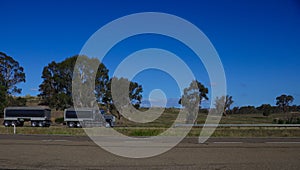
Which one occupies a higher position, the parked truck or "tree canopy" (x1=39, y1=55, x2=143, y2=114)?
"tree canopy" (x1=39, y1=55, x2=143, y2=114)

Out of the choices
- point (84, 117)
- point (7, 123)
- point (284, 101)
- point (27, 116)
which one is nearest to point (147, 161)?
point (84, 117)

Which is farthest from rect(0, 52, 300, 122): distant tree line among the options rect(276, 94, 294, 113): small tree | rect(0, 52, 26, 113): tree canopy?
rect(276, 94, 294, 113): small tree

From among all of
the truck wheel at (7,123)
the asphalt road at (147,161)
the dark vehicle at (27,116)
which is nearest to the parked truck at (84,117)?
the dark vehicle at (27,116)

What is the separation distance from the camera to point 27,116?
52250 mm

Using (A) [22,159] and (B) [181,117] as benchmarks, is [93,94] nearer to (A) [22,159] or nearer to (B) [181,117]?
(B) [181,117]

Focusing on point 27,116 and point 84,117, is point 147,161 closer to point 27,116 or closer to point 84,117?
point 84,117

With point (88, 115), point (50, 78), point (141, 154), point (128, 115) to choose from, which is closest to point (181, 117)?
point (128, 115)

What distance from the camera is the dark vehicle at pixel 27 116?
169 feet

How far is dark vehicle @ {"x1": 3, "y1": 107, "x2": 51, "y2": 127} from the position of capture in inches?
2029

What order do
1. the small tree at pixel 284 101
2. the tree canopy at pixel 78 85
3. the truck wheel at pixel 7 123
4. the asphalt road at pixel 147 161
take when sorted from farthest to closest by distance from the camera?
the small tree at pixel 284 101 → the tree canopy at pixel 78 85 → the truck wheel at pixel 7 123 → the asphalt road at pixel 147 161

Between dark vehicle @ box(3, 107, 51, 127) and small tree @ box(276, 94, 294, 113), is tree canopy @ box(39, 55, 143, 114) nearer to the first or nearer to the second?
dark vehicle @ box(3, 107, 51, 127)

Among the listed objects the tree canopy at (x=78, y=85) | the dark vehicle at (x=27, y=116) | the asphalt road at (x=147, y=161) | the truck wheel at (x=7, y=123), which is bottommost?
the asphalt road at (x=147, y=161)

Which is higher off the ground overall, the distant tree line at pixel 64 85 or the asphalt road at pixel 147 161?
the distant tree line at pixel 64 85

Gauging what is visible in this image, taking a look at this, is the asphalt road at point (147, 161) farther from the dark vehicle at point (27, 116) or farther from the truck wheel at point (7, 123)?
the truck wheel at point (7, 123)
